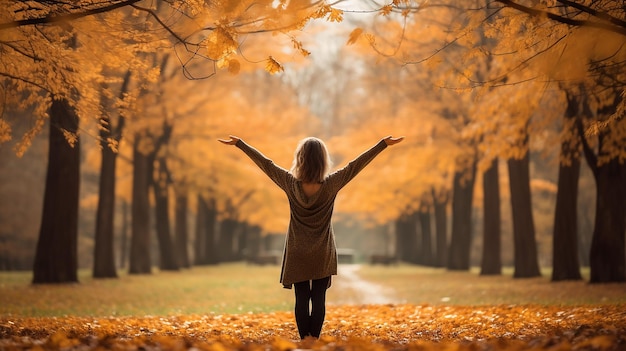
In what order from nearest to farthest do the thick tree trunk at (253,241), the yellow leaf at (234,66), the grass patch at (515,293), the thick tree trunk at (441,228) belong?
the yellow leaf at (234,66), the grass patch at (515,293), the thick tree trunk at (441,228), the thick tree trunk at (253,241)

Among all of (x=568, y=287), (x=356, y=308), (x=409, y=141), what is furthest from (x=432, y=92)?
(x=356, y=308)

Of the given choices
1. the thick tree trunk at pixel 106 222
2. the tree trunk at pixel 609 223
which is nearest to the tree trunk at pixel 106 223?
the thick tree trunk at pixel 106 222

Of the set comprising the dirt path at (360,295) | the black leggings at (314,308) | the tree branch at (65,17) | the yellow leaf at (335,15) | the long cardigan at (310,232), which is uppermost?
the yellow leaf at (335,15)

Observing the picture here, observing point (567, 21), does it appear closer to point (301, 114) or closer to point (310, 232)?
point (310, 232)

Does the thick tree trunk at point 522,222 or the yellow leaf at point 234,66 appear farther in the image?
the thick tree trunk at point 522,222

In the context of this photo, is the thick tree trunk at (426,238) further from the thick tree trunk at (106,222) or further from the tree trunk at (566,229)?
the thick tree trunk at (106,222)

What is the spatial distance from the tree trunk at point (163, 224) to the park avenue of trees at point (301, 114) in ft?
0.30

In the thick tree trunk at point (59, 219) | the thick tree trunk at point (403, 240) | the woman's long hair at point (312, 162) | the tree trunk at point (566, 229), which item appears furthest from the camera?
the thick tree trunk at point (403, 240)

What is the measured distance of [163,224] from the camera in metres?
25.6

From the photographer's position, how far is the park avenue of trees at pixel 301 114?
734 cm

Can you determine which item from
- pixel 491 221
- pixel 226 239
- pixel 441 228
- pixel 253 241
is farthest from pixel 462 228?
pixel 253 241

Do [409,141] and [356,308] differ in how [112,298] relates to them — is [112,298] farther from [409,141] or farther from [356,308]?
[409,141]

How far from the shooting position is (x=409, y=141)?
74.2 ft

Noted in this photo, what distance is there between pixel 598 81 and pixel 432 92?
12.3m
